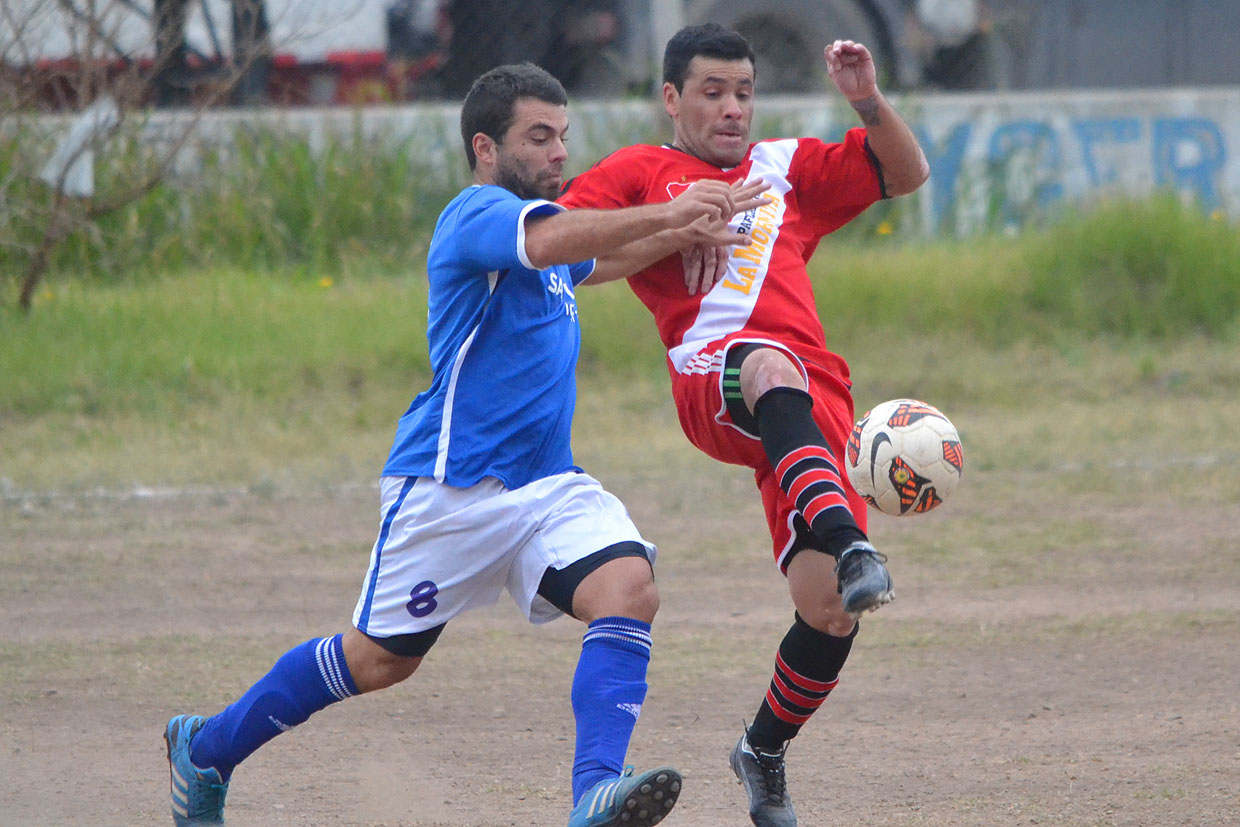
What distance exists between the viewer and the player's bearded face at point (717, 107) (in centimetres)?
416

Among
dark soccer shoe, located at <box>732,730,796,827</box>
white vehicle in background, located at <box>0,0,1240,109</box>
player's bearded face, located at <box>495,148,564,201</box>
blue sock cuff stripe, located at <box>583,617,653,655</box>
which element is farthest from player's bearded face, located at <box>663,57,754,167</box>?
white vehicle in background, located at <box>0,0,1240,109</box>

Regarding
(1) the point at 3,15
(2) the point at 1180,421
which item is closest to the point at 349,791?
(2) the point at 1180,421

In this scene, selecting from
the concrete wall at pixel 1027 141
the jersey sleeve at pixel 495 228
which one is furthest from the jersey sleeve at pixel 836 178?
the concrete wall at pixel 1027 141

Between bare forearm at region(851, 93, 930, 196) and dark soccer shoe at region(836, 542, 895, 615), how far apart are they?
45.8 inches

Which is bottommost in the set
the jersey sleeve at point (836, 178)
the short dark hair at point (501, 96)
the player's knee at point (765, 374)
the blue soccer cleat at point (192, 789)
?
the blue soccer cleat at point (192, 789)

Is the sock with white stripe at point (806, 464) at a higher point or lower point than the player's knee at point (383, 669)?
higher

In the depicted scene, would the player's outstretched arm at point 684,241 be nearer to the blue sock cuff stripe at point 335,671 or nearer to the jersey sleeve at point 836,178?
the jersey sleeve at point 836,178

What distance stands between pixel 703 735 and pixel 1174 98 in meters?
9.22

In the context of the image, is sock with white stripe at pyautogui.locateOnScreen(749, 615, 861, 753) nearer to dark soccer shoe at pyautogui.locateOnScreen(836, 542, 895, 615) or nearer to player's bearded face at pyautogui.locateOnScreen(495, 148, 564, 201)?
dark soccer shoe at pyautogui.locateOnScreen(836, 542, 895, 615)

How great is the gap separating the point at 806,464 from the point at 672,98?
4.03ft

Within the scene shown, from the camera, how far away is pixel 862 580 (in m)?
3.41

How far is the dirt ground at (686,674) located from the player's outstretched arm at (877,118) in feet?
5.40

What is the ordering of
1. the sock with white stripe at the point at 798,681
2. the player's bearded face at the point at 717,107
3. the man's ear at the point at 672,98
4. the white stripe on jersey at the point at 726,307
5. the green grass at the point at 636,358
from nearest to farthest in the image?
the sock with white stripe at the point at 798,681, the white stripe on jersey at the point at 726,307, the player's bearded face at the point at 717,107, the man's ear at the point at 672,98, the green grass at the point at 636,358

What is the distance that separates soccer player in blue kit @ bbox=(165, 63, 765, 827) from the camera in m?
3.44
